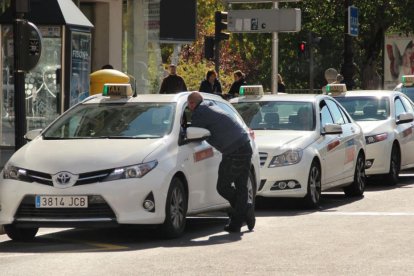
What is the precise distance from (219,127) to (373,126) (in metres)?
7.56

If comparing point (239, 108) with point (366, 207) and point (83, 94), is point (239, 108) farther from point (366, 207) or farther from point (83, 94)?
point (83, 94)

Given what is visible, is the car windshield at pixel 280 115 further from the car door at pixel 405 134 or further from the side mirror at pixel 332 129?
the car door at pixel 405 134

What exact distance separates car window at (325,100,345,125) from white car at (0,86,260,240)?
5.02 metres

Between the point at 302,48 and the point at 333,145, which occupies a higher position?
the point at 302,48

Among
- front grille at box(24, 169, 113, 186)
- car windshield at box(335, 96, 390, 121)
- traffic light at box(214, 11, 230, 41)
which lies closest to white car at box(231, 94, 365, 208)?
car windshield at box(335, 96, 390, 121)

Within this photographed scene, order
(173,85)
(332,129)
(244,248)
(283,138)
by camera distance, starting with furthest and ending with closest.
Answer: (173,85)
(332,129)
(283,138)
(244,248)

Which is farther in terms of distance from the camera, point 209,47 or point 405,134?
point 209,47

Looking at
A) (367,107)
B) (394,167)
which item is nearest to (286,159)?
(394,167)

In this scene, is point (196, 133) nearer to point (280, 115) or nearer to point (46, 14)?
point (280, 115)

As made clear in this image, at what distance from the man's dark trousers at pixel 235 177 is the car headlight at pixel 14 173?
7.16ft

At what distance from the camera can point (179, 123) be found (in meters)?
13.8

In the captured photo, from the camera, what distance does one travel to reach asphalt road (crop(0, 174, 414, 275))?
421 inches

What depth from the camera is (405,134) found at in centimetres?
2180

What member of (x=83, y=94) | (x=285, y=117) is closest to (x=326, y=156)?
(x=285, y=117)
